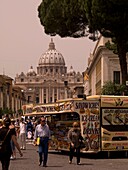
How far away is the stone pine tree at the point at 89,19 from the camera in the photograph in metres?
29.0

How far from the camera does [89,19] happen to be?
30484mm

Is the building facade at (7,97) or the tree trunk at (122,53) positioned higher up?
the building facade at (7,97)

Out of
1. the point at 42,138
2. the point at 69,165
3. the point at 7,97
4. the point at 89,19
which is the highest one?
the point at 7,97

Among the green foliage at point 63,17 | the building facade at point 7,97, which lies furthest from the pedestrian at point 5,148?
the building facade at point 7,97

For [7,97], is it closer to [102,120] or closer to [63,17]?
[63,17]

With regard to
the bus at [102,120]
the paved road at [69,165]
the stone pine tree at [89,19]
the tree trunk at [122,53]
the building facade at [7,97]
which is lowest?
the paved road at [69,165]

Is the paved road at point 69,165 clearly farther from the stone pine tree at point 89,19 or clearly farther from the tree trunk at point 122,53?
the tree trunk at point 122,53

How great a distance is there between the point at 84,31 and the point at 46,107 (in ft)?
38.1

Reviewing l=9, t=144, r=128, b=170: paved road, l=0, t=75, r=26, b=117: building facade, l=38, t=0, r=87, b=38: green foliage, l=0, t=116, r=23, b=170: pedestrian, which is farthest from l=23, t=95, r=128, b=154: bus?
l=0, t=75, r=26, b=117: building facade

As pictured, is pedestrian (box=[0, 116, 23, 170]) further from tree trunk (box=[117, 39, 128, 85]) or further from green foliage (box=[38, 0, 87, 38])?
tree trunk (box=[117, 39, 128, 85])

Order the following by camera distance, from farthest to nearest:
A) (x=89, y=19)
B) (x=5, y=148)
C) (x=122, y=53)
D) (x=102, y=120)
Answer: (x=122, y=53) → (x=89, y=19) → (x=102, y=120) → (x=5, y=148)

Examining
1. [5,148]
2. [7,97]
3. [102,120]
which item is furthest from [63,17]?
[7,97]

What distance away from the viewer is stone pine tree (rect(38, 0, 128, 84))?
29031 millimetres

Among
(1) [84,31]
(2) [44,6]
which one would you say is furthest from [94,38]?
(2) [44,6]
